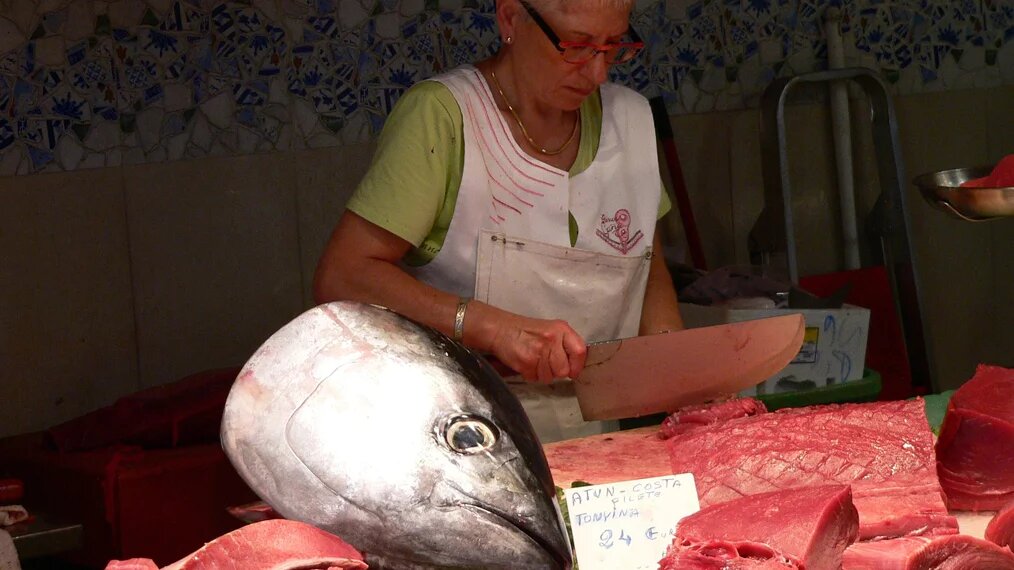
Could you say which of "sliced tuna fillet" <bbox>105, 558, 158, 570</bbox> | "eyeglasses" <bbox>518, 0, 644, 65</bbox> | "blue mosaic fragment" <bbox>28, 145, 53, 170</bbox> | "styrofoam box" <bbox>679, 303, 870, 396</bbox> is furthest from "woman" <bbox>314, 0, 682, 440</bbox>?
"blue mosaic fragment" <bbox>28, 145, 53, 170</bbox>

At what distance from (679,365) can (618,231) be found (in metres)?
0.69

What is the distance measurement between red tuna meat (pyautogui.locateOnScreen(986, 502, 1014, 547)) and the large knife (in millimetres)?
823

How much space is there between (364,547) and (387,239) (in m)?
1.48

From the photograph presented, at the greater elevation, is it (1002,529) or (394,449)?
(394,449)

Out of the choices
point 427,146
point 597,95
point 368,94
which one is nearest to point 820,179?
point 368,94

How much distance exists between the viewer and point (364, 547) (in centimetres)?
196

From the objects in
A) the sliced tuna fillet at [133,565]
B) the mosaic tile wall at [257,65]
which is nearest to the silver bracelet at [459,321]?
the sliced tuna fillet at [133,565]

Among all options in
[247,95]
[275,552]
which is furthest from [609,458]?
[247,95]

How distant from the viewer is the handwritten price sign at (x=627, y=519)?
2201mm

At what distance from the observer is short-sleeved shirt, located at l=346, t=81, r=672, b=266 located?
3305 millimetres

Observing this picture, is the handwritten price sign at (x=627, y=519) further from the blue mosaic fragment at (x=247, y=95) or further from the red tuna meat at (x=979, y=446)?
the blue mosaic fragment at (x=247, y=95)

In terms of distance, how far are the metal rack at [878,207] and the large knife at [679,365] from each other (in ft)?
8.22

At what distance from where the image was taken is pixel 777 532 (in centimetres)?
216

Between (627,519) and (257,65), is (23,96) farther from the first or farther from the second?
(627,519)
